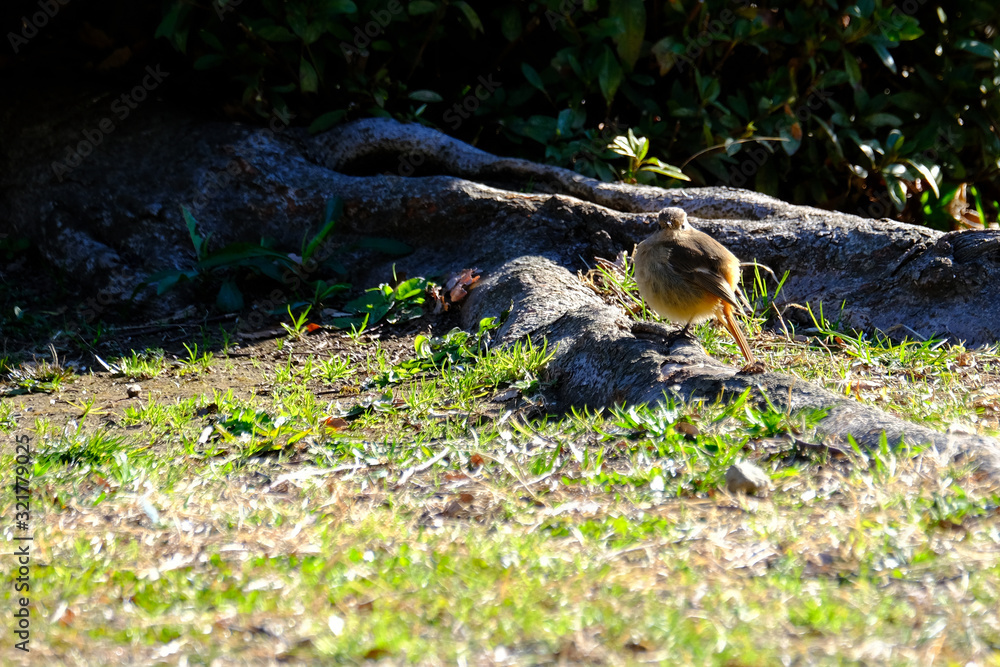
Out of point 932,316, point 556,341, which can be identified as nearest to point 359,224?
point 556,341

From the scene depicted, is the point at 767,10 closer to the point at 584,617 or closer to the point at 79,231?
the point at 79,231

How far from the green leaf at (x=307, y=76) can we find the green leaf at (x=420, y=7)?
0.81 m

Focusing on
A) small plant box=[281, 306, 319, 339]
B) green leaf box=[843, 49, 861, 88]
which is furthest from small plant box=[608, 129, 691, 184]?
small plant box=[281, 306, 319, 339]

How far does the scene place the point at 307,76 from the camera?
623cm

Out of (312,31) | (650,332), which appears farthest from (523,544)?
(312,31)

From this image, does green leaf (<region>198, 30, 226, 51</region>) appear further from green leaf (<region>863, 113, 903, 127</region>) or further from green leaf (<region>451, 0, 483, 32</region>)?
green leaf (<region>863, 113, 903, 127</region>)

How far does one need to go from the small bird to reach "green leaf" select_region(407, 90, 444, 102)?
2.73m

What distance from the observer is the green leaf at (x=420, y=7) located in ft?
20.3

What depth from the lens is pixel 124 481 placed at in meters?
3.18

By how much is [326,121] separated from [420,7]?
1069 mm

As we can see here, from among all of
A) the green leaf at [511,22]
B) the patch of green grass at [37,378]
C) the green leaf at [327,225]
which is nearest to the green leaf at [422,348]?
the green leaf at [327,225]

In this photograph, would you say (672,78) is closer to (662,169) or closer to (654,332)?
(662,169)

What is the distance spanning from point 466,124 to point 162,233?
250 centimetres

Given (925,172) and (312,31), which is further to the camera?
(925,172)
